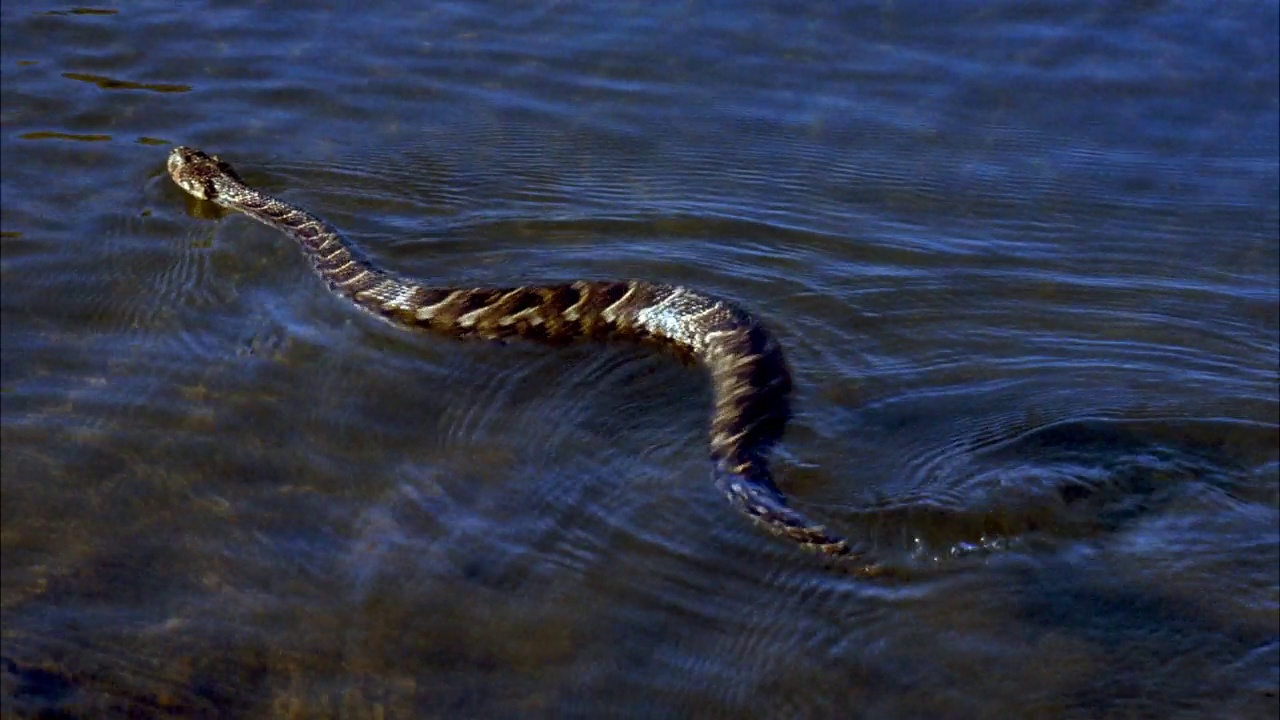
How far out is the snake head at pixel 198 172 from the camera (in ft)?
30.8

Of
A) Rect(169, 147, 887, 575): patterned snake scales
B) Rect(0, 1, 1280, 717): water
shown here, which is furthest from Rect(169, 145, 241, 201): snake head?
Rect(169, 147, 887, 575): patterned snake scales

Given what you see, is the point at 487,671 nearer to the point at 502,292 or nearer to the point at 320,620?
the point at 320,620

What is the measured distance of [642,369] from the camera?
7.78m

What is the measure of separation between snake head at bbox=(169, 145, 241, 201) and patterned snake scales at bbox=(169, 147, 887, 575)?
72cm

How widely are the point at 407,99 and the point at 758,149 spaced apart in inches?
101

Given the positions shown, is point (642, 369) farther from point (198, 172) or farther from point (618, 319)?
point (198, 172)

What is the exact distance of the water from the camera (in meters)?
5.79

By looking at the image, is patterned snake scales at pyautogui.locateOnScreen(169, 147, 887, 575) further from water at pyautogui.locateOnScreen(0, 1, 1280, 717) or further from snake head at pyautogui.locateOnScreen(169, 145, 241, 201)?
snake head at pyautogui.locateOnScreen(169, 145, 241, 201)

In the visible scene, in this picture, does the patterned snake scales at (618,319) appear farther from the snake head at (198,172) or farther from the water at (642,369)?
the snake head at (198,172)

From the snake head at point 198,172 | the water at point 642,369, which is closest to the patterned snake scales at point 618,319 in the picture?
the water at point 642,369

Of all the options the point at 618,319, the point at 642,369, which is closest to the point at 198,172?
the point at 618,319

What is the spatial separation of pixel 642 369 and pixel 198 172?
11.5 feet

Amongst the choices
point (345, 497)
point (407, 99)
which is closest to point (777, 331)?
point (345, 497)

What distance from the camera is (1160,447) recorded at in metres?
6.89
